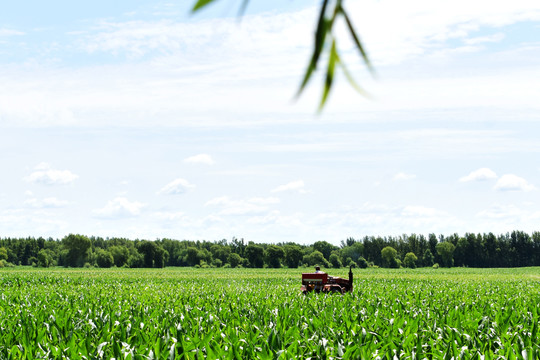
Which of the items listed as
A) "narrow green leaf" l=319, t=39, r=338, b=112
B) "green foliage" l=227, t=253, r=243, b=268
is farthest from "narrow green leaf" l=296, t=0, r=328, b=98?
"green foliage" l=227, t=253, r=243, b=268

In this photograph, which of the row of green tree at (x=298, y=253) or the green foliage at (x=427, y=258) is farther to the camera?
the green foliage at (x=427, y=258)

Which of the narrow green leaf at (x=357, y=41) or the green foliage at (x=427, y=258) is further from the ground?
the narrow green leaf at (x=357, y=41)

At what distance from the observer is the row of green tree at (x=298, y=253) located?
11919 centimetres

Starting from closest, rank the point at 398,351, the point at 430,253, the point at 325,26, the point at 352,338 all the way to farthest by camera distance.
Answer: the point at 325,26 → the point at 398,351 → the point at 352,338 → the point at 430,253

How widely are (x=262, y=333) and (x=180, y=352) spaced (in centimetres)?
163

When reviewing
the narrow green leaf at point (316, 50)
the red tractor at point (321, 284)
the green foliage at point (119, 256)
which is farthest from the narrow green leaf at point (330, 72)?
the green foliage at point (119, 256)

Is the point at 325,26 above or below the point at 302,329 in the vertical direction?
above

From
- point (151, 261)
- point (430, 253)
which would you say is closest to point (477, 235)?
point (430, 253)

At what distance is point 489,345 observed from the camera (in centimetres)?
→ 888

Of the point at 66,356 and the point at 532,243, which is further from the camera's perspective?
the point at 532,243

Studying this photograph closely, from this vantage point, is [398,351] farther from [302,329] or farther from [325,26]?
[325,26]

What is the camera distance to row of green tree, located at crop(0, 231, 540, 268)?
119188 mm

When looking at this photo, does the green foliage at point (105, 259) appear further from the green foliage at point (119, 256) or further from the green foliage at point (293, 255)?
the green foliage at point (293, 255)

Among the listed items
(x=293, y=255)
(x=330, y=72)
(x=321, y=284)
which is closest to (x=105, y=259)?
(x=293, y=255)
